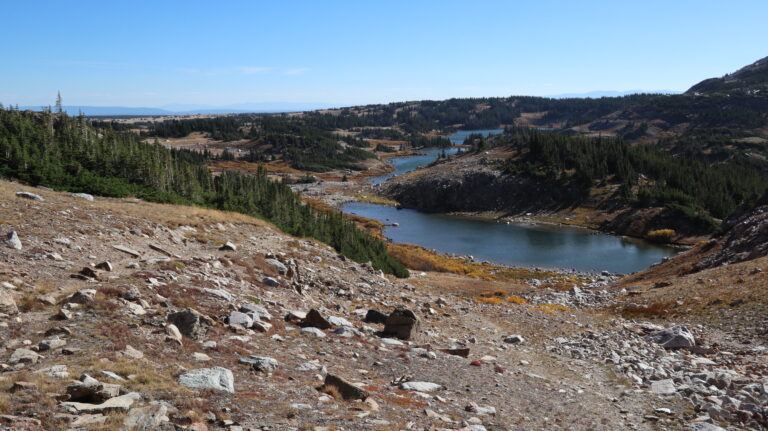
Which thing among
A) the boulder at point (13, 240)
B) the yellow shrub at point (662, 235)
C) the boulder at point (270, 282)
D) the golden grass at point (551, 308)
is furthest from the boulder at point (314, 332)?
the yellow shrub at point (662, 235)

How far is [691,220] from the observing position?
99.1 meters

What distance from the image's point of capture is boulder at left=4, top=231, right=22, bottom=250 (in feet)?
62.4

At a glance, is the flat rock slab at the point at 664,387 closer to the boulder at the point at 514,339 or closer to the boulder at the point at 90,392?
the boulder at the point at 514,339

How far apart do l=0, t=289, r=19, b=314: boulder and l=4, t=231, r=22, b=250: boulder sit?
6.31 meters

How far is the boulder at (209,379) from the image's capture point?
11.2m

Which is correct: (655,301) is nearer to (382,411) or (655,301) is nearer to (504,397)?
(504,397)

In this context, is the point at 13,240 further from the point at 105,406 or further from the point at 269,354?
the point at 105,406

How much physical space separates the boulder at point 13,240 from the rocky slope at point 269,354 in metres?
0.07

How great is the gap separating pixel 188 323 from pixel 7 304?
498cm

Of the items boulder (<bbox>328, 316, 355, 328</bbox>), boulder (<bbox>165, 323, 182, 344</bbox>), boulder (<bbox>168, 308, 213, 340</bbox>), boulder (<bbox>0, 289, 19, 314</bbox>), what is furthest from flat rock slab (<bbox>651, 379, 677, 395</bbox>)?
boulder (<bbox>0, 289, 19, 314</bbox>)

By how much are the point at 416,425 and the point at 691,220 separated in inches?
4291

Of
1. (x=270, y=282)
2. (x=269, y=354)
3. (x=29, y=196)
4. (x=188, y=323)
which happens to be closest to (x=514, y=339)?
(x=270, y=282)

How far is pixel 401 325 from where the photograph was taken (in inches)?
859

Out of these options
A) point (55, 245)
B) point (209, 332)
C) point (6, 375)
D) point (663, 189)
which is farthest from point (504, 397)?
point (663, 189)
